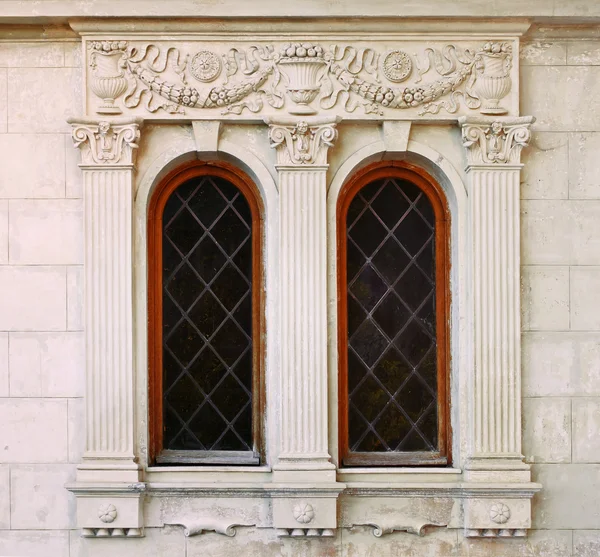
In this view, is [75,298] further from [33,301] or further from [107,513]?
[107,513]

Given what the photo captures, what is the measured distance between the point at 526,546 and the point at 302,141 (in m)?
4.04

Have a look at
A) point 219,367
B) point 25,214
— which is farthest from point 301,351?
point 25,214

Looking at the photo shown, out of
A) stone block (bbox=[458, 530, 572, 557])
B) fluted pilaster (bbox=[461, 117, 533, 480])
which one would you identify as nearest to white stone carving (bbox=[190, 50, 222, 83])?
fluted pilaster (bbox=[461, 117, 533, 480])

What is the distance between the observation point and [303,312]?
7.23 m

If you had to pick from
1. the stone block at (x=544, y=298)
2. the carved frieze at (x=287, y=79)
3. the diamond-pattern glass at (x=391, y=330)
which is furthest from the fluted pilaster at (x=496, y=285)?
the diamond-pattern glass at (x=391, y=330)

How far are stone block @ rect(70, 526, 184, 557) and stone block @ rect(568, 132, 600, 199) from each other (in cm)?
438

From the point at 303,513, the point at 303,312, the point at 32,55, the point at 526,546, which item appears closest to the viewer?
the point at 303,513

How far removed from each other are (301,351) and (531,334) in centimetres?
204

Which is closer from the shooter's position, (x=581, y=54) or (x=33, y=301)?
(x=33, y=301)

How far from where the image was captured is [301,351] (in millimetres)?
7227

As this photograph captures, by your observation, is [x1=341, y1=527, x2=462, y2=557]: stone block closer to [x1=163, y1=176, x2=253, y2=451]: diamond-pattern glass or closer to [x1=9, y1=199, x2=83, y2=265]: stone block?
[x1=163, y1=176, x2=253, y2=451]: diamond-pattern glass

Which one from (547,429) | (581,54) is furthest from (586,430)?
(581,54)

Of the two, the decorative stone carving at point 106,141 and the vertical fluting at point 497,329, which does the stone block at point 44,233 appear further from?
the vertical fluting at point 497,329

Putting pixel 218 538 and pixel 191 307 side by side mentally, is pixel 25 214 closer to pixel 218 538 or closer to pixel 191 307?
pixel 191 307
